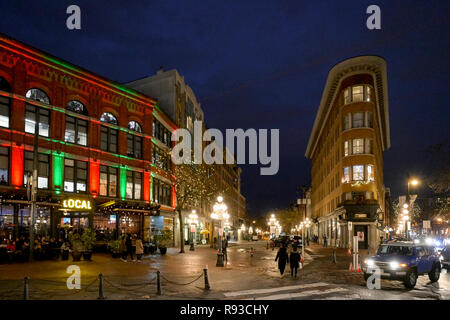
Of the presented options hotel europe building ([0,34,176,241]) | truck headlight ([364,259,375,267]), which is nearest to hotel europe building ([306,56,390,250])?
hotel europe building ([0,34,176,241])

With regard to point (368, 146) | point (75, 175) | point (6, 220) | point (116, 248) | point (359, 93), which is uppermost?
point (359, 93)

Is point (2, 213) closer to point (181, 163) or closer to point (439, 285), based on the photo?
point (181, 163)

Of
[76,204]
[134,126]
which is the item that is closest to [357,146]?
[134,126]

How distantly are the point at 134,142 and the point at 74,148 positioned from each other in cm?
747

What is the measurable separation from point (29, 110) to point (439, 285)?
26920 millimetres

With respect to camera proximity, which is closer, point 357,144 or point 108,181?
point 108,181

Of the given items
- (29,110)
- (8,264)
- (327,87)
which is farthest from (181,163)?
(327,87)

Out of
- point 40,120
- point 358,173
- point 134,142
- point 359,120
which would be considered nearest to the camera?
point 40,120

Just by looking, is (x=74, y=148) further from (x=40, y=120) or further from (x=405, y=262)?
(x=405, y=262)

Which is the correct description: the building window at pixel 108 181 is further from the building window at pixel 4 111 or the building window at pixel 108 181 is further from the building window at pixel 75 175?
the building window at pixel 4 111

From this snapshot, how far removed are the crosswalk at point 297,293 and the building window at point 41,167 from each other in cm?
2026

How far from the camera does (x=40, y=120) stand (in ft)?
101

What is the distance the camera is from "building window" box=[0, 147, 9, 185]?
27958mm
